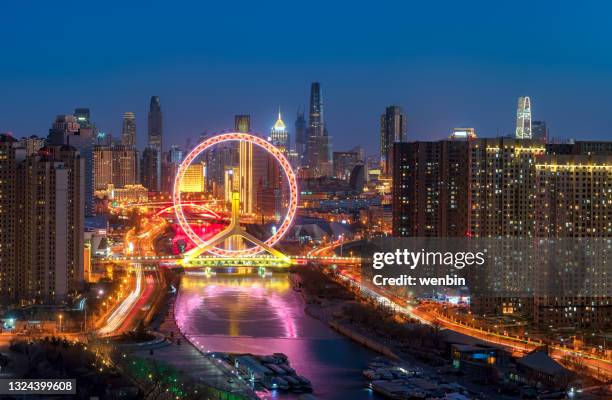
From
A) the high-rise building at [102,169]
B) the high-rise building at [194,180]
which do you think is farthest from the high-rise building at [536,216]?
the high-rise building at [194,180]

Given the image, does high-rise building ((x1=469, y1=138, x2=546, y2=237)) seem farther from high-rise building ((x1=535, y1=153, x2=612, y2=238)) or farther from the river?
the river

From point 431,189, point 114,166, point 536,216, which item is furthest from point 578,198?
point 114,166

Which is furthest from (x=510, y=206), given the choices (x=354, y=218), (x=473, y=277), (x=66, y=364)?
(x=354, y=218)

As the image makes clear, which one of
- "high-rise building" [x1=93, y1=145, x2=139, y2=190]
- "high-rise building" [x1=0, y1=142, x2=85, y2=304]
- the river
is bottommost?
the river

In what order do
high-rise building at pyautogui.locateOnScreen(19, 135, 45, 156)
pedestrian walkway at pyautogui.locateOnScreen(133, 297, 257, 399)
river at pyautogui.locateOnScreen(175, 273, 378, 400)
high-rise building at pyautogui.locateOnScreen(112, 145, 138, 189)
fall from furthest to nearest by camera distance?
high-rise building at pyautogui.locateOnScreen(112, 145, 138, 189) → high-rise building at pyautogui.locateOnScreen(19, 135, 45, 156) → river at pyautogui.locateOnScreen(175, 273, 378, 400) → pedestrian walkway at pyautogui.locateOnScreen(133, 297, 257, 399)

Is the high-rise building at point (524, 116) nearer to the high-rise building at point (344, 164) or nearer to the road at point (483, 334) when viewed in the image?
the road at point (483, 334)

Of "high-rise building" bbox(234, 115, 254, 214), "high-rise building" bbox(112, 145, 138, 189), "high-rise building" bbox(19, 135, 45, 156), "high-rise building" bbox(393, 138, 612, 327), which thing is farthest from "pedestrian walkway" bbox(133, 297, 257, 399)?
"high-rise building" bbox(112, 145, 138, 189)

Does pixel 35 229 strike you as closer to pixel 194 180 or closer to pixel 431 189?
pixel 431 189
